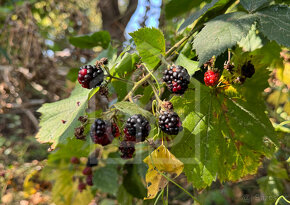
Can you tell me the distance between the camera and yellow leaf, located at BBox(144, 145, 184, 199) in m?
0.62

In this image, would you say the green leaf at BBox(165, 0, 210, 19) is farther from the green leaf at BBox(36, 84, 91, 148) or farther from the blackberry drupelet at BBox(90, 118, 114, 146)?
the blackberry drupelet at BBox(90, 118, 114, 146)

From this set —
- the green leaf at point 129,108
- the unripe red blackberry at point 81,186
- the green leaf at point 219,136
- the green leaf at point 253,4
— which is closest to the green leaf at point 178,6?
the green leaf at point 253,4

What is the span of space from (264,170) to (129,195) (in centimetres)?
73

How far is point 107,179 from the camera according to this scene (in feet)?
3.91

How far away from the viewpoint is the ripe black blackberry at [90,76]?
0.66 meters

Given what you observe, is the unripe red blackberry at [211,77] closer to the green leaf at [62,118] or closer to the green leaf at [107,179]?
the green leaf at [62,118]

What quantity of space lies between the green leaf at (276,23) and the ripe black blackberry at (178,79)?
211 mm

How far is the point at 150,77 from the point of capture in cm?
76

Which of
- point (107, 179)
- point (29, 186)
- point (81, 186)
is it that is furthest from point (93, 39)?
point (29, 186)

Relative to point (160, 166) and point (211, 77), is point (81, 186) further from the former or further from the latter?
point (211, 77)

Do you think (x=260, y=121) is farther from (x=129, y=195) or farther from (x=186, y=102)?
(x=129, y=195)

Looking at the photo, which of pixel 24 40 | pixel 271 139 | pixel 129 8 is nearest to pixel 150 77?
pixel 271 139

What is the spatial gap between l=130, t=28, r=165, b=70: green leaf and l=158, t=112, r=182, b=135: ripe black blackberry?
0.19 meters

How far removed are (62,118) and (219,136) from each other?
17.9 inches
